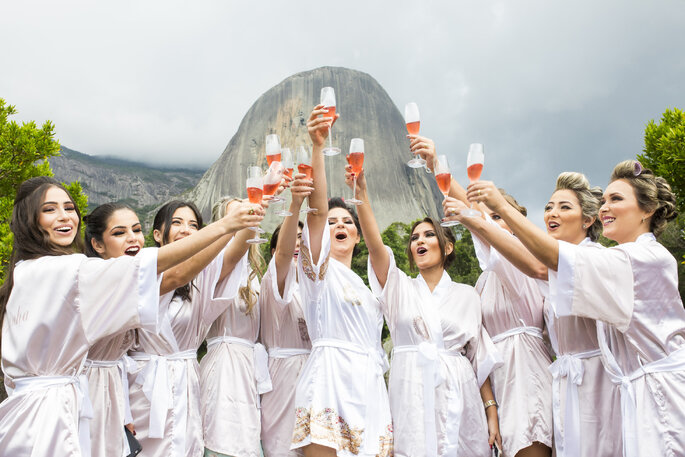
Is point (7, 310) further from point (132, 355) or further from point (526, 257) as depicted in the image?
point (526, 257)

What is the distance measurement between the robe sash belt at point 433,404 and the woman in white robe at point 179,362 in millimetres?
1519

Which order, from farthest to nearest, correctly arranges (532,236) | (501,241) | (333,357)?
(333,357), (501,241), (532,236)

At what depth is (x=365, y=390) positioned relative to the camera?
3658 mm

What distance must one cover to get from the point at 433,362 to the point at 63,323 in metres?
2.51

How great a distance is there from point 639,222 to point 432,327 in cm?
164

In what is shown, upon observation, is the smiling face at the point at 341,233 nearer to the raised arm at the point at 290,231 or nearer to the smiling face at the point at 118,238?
the raised arm at the point at 290,231

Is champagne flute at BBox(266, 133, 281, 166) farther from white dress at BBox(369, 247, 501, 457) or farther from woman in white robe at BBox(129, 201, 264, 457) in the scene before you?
white dress at BBox(369, 247, 501, 457)

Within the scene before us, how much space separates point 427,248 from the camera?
452cm

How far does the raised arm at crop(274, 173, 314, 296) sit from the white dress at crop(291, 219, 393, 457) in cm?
10

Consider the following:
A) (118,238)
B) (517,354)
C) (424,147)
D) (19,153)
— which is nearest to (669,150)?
(517,354)

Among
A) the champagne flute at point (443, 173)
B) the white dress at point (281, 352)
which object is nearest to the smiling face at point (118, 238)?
the white dress at point (281, 352)

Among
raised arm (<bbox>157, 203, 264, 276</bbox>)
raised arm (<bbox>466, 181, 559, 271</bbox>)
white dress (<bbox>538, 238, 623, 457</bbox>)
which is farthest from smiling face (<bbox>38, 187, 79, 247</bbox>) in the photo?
white dress (<bbox>538, 238, 623, 457</bbox>)

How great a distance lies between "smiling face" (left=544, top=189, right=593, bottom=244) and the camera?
3.92 metres

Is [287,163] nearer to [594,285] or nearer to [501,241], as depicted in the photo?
[501,241]
